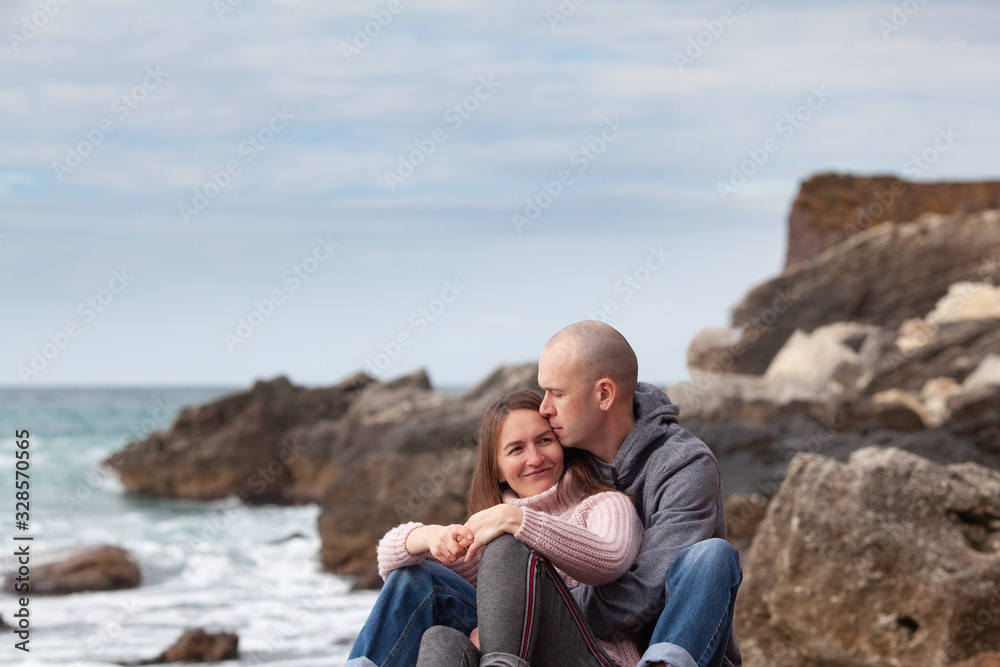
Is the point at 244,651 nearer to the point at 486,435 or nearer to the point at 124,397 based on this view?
the point at 486,435

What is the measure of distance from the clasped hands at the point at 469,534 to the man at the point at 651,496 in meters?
0.45

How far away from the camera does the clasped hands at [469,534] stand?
318 cm

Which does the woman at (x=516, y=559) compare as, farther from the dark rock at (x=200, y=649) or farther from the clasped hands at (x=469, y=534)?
the dark rock at (x=200, y=649)

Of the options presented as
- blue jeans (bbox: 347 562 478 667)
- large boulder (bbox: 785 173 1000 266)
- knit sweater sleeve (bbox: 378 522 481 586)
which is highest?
large boulder (bbox: 785 173 1000 266)

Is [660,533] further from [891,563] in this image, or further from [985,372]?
[985,372]

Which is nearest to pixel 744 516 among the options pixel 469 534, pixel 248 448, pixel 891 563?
pixel 891 563

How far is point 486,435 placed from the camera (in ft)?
12.3

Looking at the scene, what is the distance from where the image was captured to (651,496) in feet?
11.4

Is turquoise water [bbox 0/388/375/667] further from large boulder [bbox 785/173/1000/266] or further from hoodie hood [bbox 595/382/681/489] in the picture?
large boulder [bbox 785/173/1000/266]

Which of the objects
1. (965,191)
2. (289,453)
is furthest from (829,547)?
(965,191)

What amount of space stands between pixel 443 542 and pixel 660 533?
0.71 meters

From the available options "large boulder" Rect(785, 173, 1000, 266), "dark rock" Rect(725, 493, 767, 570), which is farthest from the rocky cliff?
"large boulder" Rect(785, 173, 1000, 266)

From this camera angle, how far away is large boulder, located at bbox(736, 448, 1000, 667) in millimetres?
5531

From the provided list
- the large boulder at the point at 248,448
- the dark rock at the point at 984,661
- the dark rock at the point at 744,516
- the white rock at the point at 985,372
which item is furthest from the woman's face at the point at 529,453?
the large boulder at the point at 248,448
